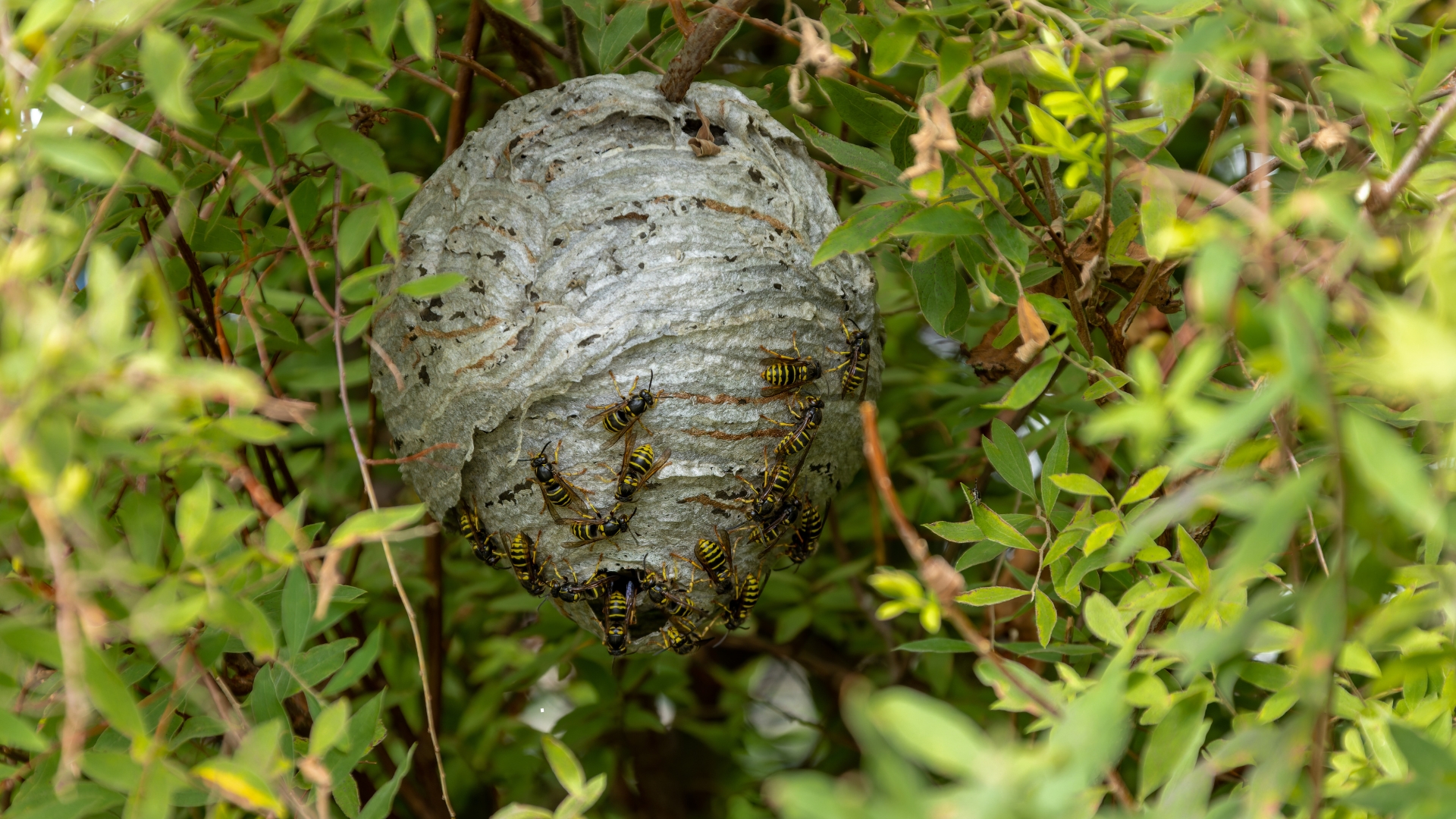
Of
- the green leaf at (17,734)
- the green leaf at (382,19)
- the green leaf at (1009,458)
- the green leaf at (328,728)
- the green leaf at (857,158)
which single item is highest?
the green leaf at (382,19)

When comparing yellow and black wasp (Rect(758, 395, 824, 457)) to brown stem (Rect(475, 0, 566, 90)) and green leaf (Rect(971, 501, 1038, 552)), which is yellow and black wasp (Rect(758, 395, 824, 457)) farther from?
brown stem (Rect(475, 0, 566, 90))

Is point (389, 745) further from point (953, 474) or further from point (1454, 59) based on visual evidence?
point (1454, 59)

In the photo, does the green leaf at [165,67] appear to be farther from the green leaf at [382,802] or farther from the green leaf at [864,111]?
the green leaf at [864,111]

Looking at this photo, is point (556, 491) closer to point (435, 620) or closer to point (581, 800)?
point (581, 800)

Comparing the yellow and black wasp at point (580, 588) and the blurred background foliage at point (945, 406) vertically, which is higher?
the blurred background foliage at point (945, 406)

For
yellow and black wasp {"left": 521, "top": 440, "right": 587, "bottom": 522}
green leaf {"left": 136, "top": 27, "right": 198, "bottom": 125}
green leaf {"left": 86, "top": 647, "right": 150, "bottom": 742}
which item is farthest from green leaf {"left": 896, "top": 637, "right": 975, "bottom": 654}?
green leaf {"left": 136, "top": 27, "right": 198, "bottom": 125}

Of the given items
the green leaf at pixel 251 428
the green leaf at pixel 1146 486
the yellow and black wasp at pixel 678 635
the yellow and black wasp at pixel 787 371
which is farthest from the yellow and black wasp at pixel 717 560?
the green leaf at pixel 251 428

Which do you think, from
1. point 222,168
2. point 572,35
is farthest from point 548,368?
point 572,35
